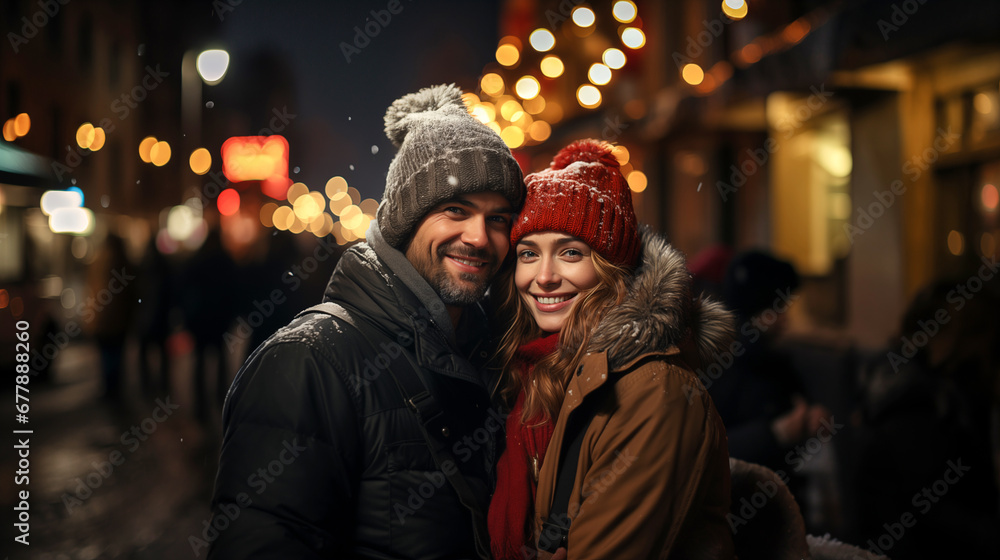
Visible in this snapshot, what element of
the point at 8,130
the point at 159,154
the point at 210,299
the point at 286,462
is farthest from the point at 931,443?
the point at 159,154

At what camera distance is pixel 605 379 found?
1.83 m

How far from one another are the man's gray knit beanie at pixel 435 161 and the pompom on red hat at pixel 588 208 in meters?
0.12

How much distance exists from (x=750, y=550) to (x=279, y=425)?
1.69 metres

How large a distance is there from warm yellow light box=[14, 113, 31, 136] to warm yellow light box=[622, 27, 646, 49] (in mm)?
13386

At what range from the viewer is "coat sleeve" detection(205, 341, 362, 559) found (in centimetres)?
171

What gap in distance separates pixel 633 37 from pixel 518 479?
14.4 metres

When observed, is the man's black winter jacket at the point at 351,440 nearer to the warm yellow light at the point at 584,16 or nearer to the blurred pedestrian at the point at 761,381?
the blurred pedestrian at the point at 761,381

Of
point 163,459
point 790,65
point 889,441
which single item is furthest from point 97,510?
point 790,65

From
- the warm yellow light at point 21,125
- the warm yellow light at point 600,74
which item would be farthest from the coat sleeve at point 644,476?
the warm yellow light at point 600,74

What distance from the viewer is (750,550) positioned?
227cm

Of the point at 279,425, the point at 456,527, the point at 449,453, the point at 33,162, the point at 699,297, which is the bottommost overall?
the point at 456,527

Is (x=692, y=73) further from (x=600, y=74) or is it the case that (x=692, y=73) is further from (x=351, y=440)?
(x=351, y=440)

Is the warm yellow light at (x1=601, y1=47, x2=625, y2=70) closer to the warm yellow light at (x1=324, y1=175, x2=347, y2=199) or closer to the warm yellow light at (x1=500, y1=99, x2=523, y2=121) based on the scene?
the warm yellow light at (x1=500, y1=99, x2=523, y2=121)

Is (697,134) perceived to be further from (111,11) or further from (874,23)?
(111,11)
